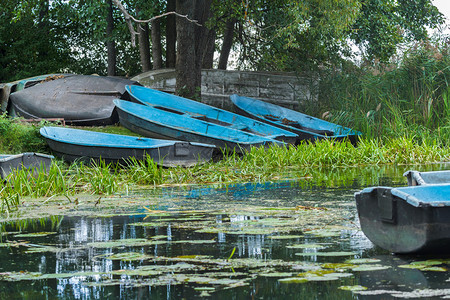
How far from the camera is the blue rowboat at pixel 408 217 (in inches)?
100

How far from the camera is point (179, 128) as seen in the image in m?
10.3

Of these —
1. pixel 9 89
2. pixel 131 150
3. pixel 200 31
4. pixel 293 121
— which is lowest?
pixel 131 150

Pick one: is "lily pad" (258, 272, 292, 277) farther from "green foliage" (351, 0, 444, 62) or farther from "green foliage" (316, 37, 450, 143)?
"green foliage" (351, 0, 444, 62)

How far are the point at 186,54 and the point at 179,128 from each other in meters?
3.28

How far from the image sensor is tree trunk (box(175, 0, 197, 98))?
12891 millimetres

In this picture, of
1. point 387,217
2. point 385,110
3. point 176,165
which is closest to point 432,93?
point 385,110

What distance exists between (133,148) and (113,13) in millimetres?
11663

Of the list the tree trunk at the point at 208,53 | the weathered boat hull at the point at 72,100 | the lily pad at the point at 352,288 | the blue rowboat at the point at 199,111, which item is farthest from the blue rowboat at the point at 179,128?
the lily pad at the point at 352,288

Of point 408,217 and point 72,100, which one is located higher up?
point 72,100

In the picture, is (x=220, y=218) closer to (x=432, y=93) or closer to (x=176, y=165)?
(x=176, y=165)

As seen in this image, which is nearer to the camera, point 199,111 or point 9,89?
point 199,111

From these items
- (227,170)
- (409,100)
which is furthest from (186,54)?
(227,170)

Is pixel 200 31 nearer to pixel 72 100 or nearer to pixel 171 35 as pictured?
pixel 171 35

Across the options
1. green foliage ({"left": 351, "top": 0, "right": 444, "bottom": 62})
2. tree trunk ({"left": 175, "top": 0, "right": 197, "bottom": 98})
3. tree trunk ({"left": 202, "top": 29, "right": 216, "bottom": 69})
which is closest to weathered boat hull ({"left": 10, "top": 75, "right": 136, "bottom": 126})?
tree trunk ({"left": 175, "top": 0, "right": 197, "bottom": 98})
